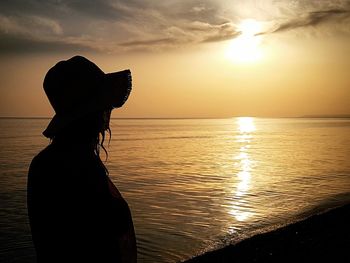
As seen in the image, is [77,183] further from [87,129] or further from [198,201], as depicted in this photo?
[198,201]

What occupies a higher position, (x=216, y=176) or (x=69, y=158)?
(x=69, y=158)

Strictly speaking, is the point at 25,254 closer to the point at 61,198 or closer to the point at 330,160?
the point at 61,198

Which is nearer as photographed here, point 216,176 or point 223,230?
point 223,230

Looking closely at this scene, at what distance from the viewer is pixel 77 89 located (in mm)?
1956

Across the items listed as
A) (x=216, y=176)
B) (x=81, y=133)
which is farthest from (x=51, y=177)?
(x=216, y=176)

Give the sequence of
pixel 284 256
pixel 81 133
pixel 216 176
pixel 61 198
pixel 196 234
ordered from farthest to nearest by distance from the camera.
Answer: pixel 216 176
pixel 196 234
pixel 284 256
pixel 81 133
pixel 61 198

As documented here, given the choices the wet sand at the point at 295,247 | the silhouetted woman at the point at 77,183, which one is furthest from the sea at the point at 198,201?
the silhouetted woman at the point at 77,183

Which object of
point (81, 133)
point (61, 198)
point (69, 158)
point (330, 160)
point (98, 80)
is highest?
point (98, 80)

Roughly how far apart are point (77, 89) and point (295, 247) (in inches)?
317

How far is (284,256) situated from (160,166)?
2103 centimetres

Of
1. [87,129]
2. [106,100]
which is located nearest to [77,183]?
[87,129]

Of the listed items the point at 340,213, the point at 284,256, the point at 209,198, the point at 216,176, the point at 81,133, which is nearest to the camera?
the point at 81,133

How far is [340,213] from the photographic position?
482 inches

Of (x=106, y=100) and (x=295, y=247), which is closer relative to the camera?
(x=106, y=100)
